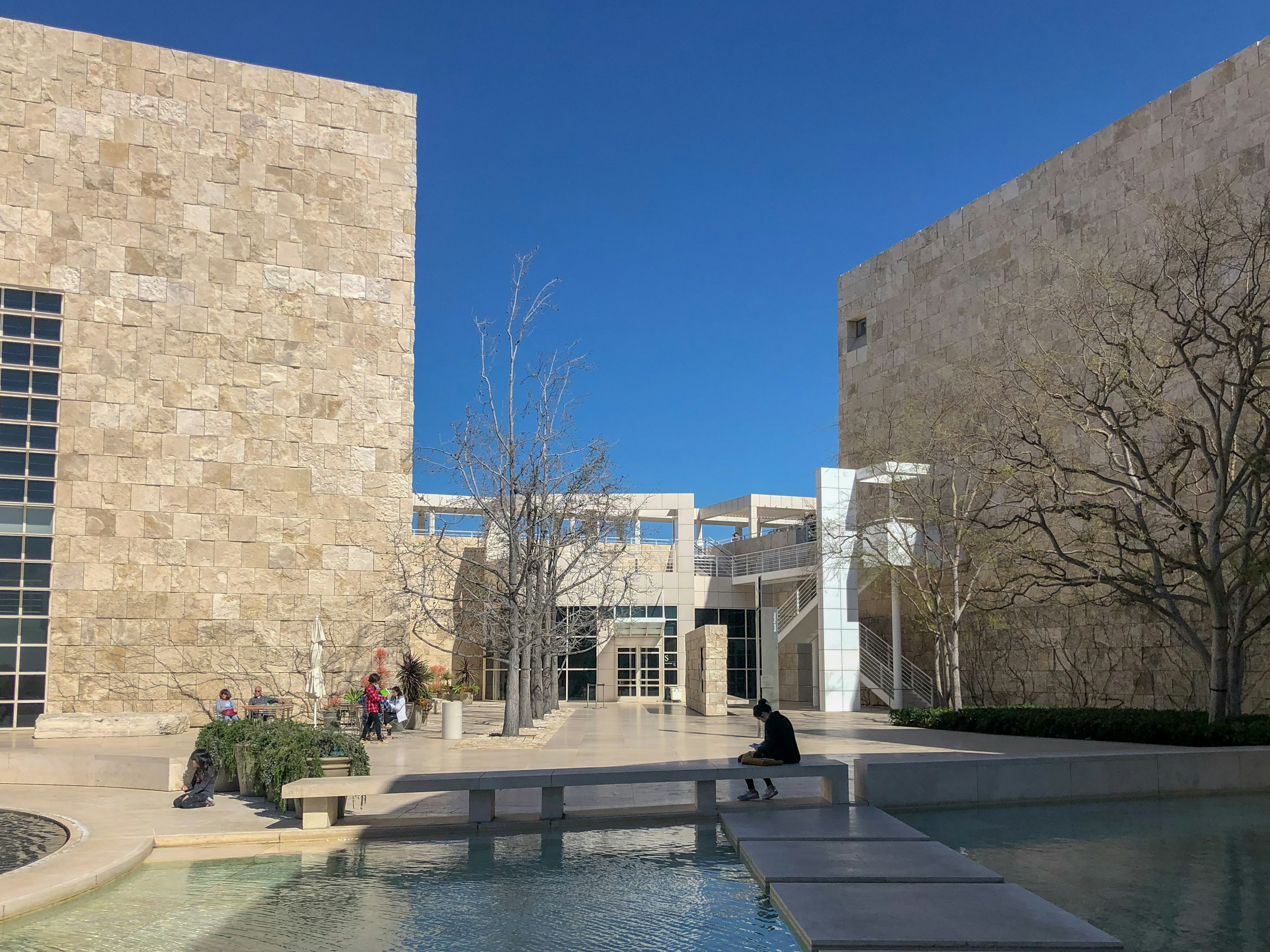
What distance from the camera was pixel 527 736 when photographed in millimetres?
20906

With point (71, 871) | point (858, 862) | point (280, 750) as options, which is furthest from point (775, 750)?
point (71, 871)

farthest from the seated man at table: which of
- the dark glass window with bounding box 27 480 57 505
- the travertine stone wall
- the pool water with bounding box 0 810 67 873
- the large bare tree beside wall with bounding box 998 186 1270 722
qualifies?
the large bare tree beside wall with bounding box 998 186 1270 722

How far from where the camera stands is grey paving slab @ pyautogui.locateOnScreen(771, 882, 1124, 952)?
259 inches

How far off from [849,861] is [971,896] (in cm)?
143

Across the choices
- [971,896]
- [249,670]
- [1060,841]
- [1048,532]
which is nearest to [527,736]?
[249,670]

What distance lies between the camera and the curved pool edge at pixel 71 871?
802cm

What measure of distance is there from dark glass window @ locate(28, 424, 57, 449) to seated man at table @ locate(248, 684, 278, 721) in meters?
7.74

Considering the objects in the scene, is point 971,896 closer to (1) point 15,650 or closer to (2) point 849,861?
(2) point 849,861

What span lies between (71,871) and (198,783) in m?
3.93

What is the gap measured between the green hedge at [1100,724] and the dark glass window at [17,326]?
23.3 m

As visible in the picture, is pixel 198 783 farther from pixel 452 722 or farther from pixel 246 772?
pixel 452 722

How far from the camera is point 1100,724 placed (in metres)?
19.7

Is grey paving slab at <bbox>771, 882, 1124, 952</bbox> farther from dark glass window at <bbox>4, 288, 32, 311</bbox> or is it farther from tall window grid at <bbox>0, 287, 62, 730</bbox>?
dark glass window at <bbox>4, 288, 32, 311</bbox>

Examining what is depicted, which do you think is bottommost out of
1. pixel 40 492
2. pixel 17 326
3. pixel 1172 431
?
pixel 40 492
